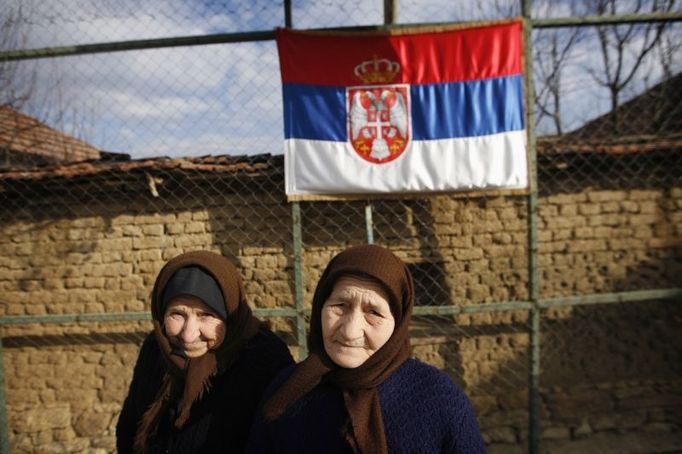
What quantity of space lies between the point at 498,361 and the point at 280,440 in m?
3.90

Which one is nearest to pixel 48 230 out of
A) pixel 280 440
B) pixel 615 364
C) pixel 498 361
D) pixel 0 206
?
pixel 0 206

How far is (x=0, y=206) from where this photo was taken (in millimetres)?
4750

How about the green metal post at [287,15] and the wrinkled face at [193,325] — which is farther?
the green metal post at [287,15]

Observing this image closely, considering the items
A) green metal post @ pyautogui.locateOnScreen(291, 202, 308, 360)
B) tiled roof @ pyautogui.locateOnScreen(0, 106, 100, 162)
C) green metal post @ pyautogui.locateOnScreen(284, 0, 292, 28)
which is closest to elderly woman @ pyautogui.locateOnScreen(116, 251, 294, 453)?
green metal post @ pyautogui.locateOnScreen(291, 202, 308, 360)

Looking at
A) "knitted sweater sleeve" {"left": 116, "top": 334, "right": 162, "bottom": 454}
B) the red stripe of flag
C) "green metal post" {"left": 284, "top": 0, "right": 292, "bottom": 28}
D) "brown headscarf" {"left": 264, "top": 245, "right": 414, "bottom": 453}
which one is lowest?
"knitted sweater sleeve" {"left": 116, "top": 334, "right": 162, "bottom": 454}

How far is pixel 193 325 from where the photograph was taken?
5.62 ft

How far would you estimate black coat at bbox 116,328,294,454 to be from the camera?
1694mm

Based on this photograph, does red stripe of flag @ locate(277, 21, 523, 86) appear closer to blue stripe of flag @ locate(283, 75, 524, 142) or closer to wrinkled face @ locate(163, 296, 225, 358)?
blue stripe of flag @ locate(283, 75, 524, 142)

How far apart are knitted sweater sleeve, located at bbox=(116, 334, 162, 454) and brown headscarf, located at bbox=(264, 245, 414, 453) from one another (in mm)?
657

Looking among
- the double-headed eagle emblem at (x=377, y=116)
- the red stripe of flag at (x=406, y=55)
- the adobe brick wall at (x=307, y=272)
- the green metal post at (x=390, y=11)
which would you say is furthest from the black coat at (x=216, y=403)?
the adobe brick wall at (x=307, y=272)

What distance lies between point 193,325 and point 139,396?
0.44 metres

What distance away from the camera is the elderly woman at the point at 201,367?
1.70 meters

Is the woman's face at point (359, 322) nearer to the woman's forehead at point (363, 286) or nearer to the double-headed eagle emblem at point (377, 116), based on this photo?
the woman's forehead at point (363, 286)

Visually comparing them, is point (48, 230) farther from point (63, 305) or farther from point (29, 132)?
point (29, 132)
